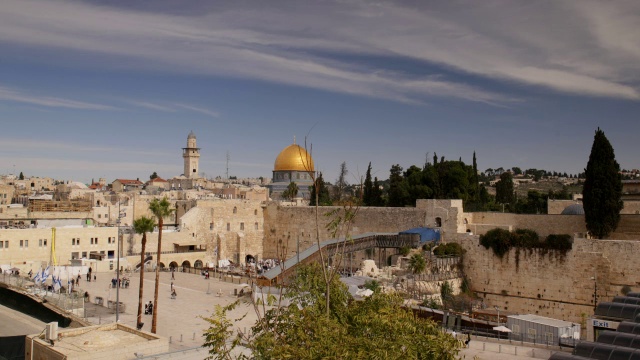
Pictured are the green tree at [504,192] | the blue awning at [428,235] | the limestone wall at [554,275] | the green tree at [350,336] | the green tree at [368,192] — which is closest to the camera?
the green tree at [350,336]

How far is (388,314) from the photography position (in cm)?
898

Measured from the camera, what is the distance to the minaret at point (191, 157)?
2943 inches

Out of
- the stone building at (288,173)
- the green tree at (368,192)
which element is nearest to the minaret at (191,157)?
the stone building at (288,173)

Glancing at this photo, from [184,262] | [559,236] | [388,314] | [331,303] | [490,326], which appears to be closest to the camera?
[388,314]

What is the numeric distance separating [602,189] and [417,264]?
899cm

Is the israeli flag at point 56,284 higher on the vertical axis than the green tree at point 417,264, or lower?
lower

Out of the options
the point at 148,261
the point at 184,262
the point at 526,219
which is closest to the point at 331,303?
the point at 526,219

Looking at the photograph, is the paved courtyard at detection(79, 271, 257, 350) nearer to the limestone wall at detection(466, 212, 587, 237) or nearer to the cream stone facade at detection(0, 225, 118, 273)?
the cream stone facade at detection(0, 225, 118, 273)

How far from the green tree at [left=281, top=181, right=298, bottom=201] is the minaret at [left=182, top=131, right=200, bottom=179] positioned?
20.0m

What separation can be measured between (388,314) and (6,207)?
40484 mm

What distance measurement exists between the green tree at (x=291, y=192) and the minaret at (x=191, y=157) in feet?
65.7

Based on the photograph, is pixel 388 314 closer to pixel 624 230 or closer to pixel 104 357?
pixel 104 357

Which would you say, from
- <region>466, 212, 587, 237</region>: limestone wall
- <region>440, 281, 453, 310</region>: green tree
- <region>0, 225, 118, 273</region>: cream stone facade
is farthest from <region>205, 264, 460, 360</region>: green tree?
<region>0, 225, 118, 273</region>: cream stone facade

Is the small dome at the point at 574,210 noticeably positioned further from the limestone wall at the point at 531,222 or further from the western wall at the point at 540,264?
the western wall at the point at 540,264
